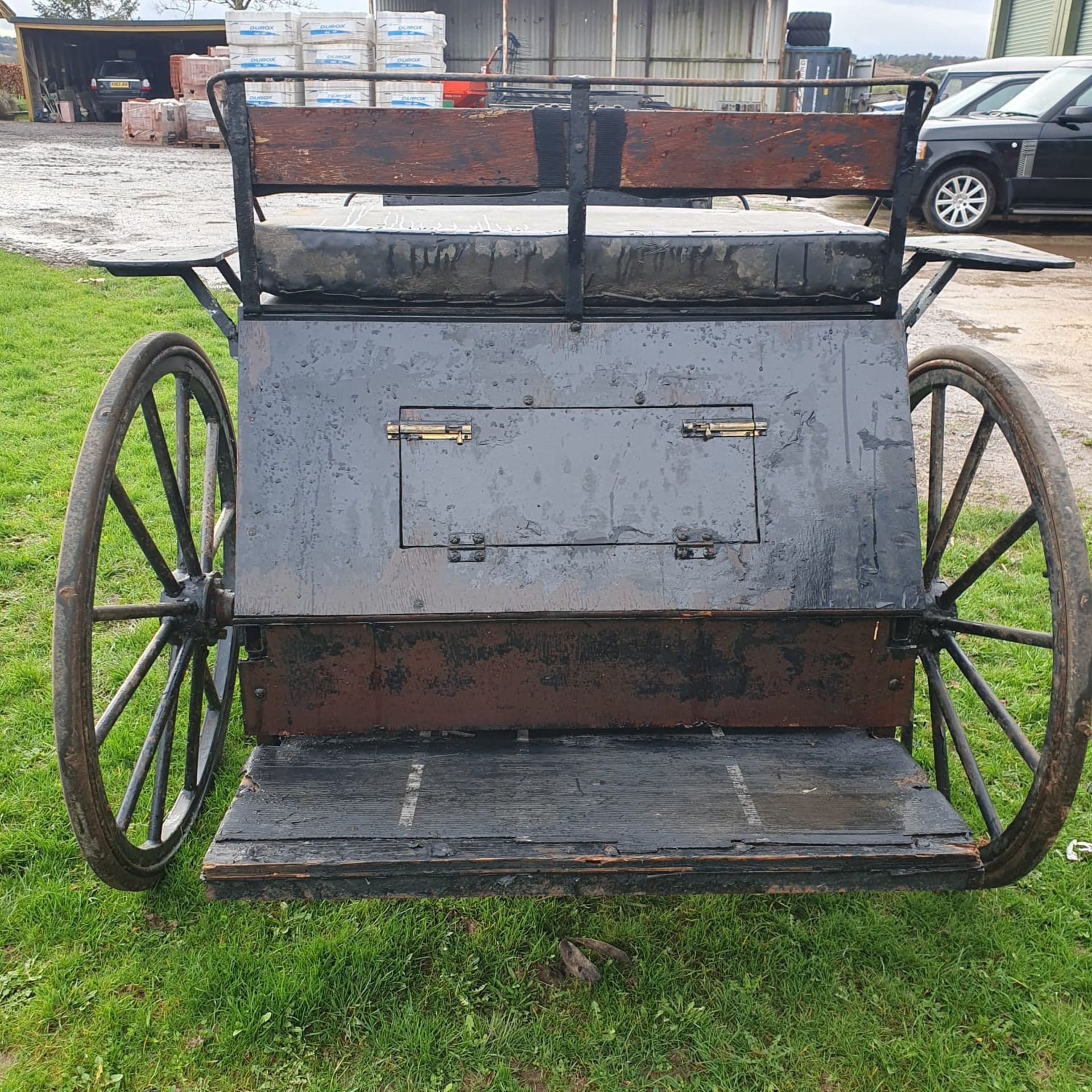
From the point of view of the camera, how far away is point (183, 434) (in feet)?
10.4

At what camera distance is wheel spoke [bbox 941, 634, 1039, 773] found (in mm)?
2385

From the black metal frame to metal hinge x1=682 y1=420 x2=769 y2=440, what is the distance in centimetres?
32

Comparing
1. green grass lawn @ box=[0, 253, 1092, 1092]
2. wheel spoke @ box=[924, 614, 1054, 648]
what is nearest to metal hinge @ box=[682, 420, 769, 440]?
wheel spoke @ box=[924, 614, 1054, 648]

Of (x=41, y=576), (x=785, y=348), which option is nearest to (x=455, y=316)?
→ (x=785, y=348)

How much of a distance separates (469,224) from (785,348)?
3.28ft

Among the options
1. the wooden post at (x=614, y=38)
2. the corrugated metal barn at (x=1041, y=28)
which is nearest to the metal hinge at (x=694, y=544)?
the wooden post at (x=614, y=38)

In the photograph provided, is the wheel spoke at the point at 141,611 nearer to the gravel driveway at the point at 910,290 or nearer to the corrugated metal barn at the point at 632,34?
the gravel driveway at the point at 910,290

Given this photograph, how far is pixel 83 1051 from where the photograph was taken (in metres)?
2.30

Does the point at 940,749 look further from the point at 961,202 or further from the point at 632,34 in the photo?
the point at 632,34

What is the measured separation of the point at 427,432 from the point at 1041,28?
77.2 feet

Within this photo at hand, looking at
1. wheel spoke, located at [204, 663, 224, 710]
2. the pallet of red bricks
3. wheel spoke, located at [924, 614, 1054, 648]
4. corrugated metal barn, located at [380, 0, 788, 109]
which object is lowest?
wheel spoke, located at [204, 663, 224, 710]

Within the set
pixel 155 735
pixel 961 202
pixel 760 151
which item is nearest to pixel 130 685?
pixel 155 735

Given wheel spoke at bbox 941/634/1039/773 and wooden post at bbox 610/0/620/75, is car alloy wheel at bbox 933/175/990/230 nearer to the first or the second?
wooden post at bbox 610/0/620/75

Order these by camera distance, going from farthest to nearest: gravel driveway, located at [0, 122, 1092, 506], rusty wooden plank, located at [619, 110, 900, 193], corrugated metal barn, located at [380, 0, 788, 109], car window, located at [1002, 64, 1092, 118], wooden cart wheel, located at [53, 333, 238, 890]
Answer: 1. corrugated metal barn, located at [380, 0, 788, 109]
2. car window, located at [1002, 64, 1092, 118]
3. gravel driveway, located at [0, 122, 1092, 506]
4. rusty wooden plank, located at [619, 110, 900, 193]
5. wooden cart wheel, located at [53, 333, 238, 890]
